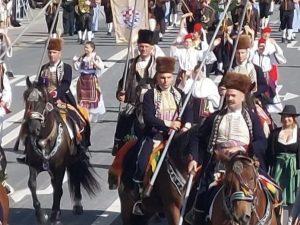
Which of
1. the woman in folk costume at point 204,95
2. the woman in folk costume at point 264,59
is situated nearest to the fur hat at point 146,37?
the woman in folk costume at point 204,95

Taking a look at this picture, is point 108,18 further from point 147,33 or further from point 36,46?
point 147,33

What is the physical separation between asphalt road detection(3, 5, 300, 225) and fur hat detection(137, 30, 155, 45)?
2351 mm

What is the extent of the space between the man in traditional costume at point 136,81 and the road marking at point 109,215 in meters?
0.85

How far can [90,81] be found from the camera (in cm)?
2091

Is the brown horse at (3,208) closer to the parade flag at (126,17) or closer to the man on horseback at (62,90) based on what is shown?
the man on horseback at (62,90)

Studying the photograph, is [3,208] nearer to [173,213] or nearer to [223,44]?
[173,213]

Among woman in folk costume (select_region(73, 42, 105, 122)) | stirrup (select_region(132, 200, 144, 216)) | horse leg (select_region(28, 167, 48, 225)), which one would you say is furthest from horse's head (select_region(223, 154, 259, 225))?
woman in folk costume (select_region(73, 42, 105, 122))

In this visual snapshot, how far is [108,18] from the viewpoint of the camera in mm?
35344

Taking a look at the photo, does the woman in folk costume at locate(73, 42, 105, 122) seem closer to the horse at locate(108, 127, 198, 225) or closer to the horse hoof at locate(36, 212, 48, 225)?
the horse hoof at locate(36, 212, 48, 225)

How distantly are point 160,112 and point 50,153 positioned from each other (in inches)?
90.3

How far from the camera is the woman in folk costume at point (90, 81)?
68.0 ft

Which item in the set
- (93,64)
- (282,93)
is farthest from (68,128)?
(282,93)

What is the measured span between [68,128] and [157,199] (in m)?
2.73

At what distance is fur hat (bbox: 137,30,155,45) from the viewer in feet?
45.9
